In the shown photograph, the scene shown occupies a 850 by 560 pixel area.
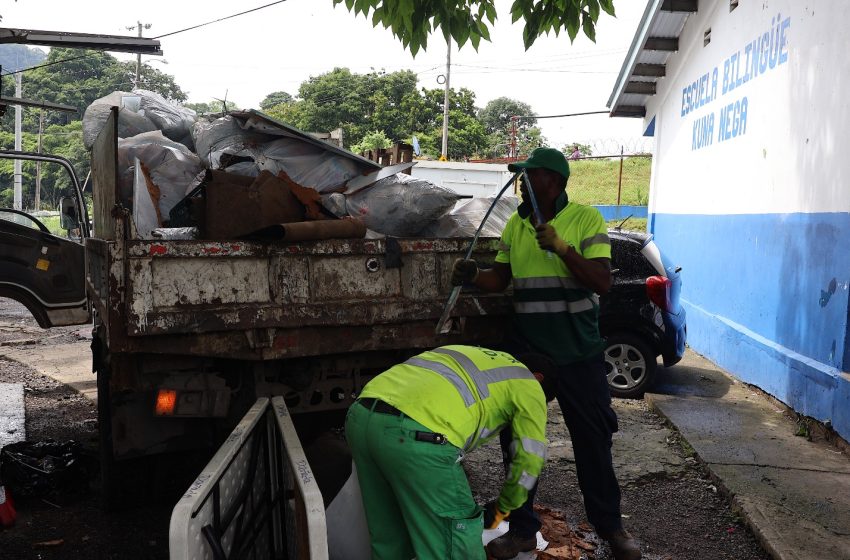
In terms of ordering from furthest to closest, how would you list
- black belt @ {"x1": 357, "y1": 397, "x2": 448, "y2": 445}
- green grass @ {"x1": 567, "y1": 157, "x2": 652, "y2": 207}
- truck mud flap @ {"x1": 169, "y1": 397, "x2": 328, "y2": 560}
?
green grass @ {"x1": 567, "y1": 157, "x2": 652, "y2": 207} → black belt @ {"x1": 357, "y1": 397, "x2": 448, "y2": 445} → truck mud flap @ {"x1": 169, "y1": 397, "x2": 328, "y2": 560}

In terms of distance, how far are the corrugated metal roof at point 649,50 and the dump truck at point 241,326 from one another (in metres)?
7.89

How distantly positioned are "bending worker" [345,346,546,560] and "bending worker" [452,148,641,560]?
848mm

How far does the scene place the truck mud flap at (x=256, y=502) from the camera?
84.2 inches

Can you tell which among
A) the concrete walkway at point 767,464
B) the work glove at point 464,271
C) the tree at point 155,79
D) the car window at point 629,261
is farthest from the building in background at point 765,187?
the tree at point 155,79

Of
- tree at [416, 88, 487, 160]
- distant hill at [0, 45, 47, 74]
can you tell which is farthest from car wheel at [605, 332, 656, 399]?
distant hill at [0, 45, 47, 74]

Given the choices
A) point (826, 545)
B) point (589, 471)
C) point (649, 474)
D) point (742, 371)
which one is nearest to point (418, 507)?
point (589, 471)

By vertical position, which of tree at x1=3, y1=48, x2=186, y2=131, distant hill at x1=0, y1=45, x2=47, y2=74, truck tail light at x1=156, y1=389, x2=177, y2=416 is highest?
distant hill at x1=0, y1=45, x2=47, y2=74

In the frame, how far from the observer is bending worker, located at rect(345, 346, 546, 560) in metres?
2.51

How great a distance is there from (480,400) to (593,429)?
3.84 feet

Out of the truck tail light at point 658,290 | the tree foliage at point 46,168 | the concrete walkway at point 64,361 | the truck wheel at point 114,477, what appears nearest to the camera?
the truck wheel at point 114,477

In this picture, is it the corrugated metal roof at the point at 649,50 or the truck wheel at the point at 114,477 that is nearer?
the truck wheel at the point at 114,477

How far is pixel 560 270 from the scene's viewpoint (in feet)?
11.9

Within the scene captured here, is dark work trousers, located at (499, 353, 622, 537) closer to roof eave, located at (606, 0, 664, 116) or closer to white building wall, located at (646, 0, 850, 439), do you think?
white building wall, located at (646, 0, 850, 439)

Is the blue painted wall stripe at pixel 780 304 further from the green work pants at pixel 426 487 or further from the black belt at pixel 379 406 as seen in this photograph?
the black belt at pixel 379 406
